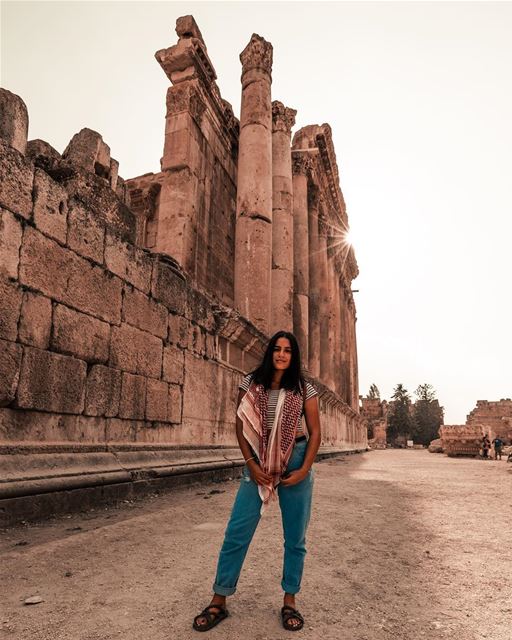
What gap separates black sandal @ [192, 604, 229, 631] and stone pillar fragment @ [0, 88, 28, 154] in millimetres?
3941

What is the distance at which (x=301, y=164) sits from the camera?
1836 cm

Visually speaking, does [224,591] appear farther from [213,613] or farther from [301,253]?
[301,253]

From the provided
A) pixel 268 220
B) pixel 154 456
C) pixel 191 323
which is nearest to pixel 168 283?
pixel 191 323

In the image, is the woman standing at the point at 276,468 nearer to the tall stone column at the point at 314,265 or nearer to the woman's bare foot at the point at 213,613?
the woman's bare foot at the point at 213,613

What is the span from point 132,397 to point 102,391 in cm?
57

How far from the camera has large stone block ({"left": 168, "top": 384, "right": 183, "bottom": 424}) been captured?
620 centimetres

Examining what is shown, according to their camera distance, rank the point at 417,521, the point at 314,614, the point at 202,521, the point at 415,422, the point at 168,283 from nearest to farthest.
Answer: the point at 314,614 → the point at 202,521 → the point at 417,521 → the point at 168,283 → the point at 415,422

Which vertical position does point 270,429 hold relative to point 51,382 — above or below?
below

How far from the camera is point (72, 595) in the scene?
7.69 feet

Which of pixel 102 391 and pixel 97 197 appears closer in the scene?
pixel 102 391

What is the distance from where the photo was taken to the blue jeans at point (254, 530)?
2.19 metres

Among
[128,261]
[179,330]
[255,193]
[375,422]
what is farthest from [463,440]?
[375,422]

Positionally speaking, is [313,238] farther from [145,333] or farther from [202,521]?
[202,521]

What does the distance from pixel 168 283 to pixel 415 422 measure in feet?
245
